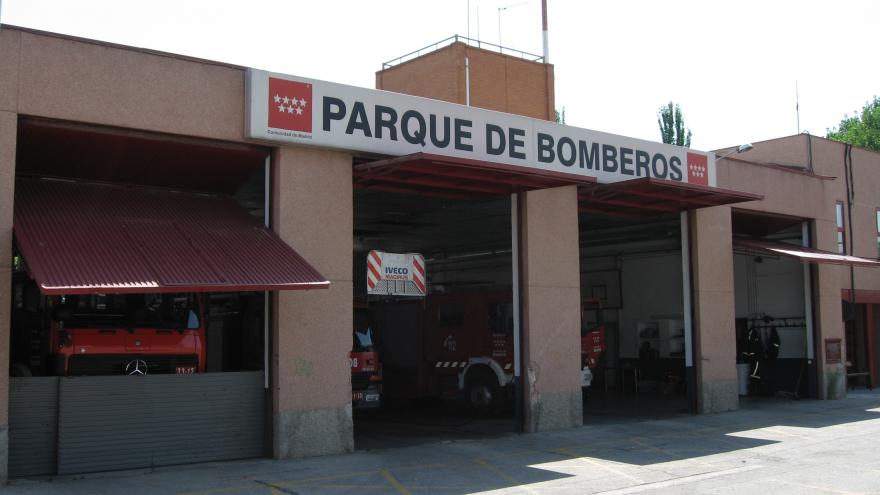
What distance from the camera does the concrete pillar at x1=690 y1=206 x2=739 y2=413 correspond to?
60.4 ft

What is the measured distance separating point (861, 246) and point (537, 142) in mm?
13905

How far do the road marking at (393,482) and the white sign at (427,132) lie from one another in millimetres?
5049

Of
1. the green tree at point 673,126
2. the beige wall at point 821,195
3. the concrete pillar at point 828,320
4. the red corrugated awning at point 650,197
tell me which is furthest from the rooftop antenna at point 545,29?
the green tree at point 673,126

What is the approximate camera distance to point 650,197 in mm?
16984

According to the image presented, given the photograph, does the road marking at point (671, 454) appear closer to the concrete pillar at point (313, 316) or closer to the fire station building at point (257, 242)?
the fire station building at point (257, 242)

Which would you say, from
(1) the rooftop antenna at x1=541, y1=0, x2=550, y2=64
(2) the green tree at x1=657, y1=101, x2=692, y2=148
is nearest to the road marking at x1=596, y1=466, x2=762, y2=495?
(1) the rooftop antenna at x1=541, y1=0, x2=550, y2=64

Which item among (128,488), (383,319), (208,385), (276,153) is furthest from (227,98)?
(383,319)

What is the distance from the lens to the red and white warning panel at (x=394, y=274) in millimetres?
13781

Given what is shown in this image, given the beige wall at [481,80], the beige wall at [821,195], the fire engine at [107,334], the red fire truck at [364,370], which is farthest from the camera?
the beige wall at [481,80]

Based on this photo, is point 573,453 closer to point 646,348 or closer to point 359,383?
point 359,383

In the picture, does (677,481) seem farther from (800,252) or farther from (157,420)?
(800,252)

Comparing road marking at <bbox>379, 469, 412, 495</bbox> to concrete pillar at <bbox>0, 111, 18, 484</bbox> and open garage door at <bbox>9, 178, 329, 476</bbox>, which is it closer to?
open garage door at <bbox>9, 178, 329, 476</bbox>

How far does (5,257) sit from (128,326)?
205cm

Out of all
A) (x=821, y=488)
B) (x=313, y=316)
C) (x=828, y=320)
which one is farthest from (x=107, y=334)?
(x=828, y=320)
